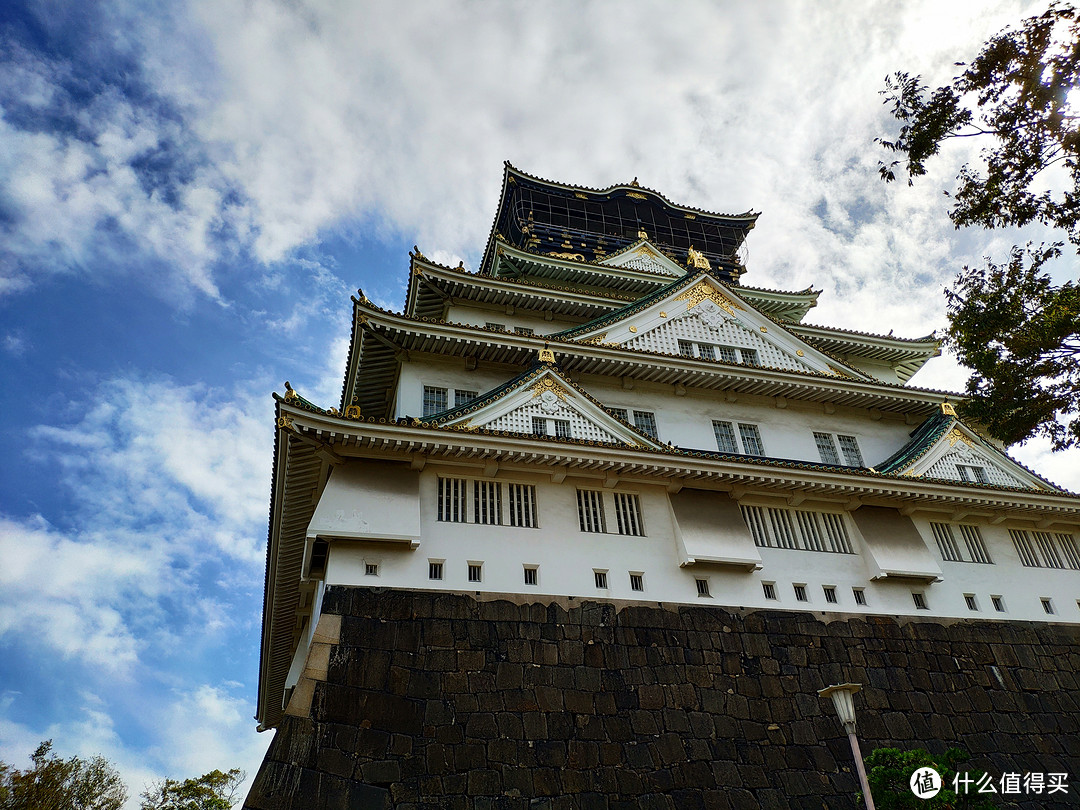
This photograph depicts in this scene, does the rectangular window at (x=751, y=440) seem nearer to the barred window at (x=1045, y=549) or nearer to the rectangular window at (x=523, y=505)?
the barred window at (x=1045, y=549)

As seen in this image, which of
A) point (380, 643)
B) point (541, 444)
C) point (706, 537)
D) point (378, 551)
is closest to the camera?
point (380, 643)

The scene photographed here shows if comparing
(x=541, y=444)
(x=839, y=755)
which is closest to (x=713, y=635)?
(x=839, y=755)

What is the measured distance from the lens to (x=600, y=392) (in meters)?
20.0

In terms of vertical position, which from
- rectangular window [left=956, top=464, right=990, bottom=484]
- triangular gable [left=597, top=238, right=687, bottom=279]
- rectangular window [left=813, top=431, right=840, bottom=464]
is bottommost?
rectangular window [left=956, top=464, right=990, bottom=484]

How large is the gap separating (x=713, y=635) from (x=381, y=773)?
721cm

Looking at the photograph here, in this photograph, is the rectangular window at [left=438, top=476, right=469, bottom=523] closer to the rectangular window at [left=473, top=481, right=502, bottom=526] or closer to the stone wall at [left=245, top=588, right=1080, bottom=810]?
the rectangular window at [left=473, top=481, right=502, bottom=526]

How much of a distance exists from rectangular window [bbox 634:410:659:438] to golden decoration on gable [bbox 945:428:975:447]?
328 inches

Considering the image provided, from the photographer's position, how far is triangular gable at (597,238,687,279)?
28.3 metres

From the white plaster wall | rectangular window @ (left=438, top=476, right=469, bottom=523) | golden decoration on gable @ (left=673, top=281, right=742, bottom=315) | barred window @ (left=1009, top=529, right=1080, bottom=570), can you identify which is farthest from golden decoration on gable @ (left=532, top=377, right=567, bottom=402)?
barred window @ (left=1009, top=529, right=1080, bottom=570)

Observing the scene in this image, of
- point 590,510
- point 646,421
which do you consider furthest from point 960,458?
point 590,510

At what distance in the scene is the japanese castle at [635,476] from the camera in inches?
580

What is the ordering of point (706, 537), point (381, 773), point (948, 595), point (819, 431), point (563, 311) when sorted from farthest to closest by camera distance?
point (563, 311)
point (819, 431)
point (948, 595)
point (706, 537)
point (381, 773)

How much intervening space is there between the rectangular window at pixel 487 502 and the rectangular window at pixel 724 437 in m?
7.24

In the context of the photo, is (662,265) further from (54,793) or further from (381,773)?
(54,793)
